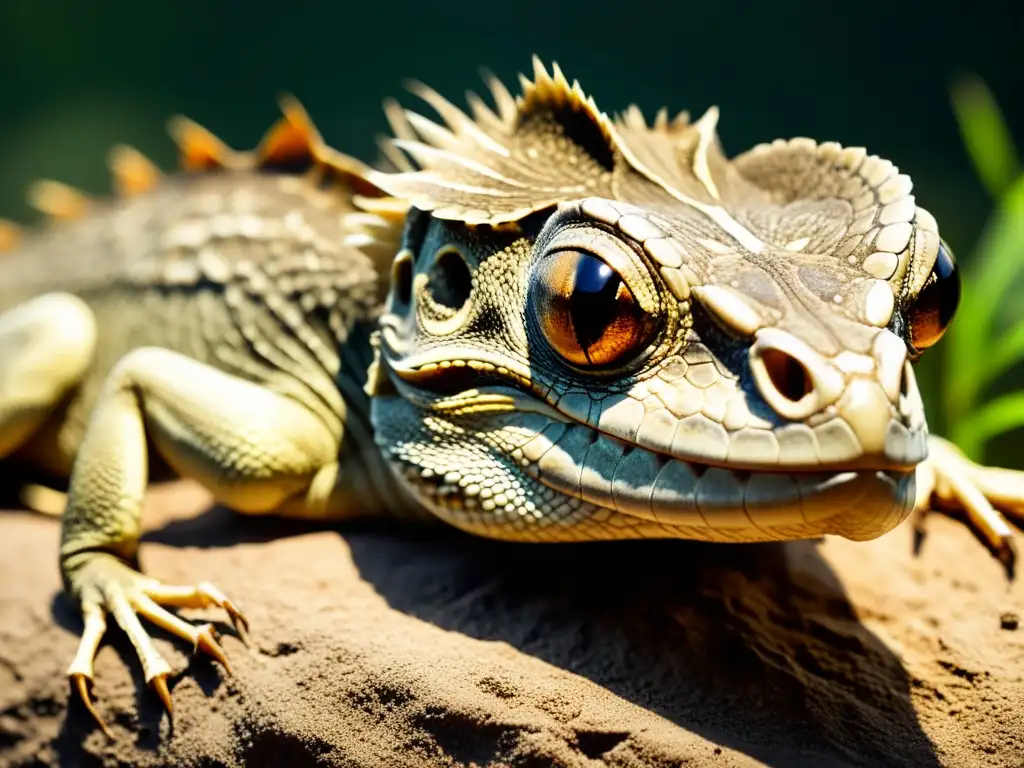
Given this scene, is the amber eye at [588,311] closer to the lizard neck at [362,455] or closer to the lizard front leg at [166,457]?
the lizard neck at [362,455]

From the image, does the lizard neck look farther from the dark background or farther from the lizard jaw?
the dark background

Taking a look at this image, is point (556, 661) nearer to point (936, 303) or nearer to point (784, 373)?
point (784, 373)

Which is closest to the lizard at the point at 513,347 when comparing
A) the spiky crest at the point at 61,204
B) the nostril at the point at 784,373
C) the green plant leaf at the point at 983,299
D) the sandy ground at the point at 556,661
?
the nostril at the point at 784,373

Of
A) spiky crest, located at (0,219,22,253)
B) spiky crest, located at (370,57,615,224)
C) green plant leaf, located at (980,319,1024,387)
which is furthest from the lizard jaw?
spiky crest, located at (0,219,22,253)

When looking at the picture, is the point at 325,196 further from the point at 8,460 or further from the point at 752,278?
the point at 752,278

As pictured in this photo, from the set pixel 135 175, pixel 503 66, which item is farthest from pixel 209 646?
pixel 503 66

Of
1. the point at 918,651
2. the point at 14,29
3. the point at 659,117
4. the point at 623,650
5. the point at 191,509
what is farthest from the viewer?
the point at 14,29

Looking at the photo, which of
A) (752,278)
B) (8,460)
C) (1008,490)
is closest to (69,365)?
(8,460)
